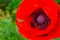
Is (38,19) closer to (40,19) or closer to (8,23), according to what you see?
(40,19)

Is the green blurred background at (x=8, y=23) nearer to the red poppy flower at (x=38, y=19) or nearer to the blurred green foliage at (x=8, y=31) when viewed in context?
the blurred green foliage at (x=8, y=31)

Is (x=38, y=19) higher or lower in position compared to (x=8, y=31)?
lower

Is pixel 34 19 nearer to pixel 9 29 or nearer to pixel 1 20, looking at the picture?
pixel 9 29

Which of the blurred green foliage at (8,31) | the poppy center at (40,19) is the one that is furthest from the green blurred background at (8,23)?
the poppy center at (40,19)

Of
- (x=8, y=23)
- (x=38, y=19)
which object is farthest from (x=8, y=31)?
(x=38, y=19)

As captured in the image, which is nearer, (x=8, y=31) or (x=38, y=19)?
(x=38, y=19)

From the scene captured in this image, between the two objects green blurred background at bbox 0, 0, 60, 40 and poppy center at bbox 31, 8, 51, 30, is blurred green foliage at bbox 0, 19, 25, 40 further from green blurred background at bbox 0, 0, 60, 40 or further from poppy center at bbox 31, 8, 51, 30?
poppy center at bbox 31, 8, 51, 30

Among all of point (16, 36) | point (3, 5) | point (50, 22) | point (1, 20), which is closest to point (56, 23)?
point (50, 22)

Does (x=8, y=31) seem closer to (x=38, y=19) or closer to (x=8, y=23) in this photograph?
(x=8, y=23)

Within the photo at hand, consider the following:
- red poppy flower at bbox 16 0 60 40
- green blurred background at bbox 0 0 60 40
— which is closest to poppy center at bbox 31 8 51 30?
red poppy flower at bbox 16 0 60 40
